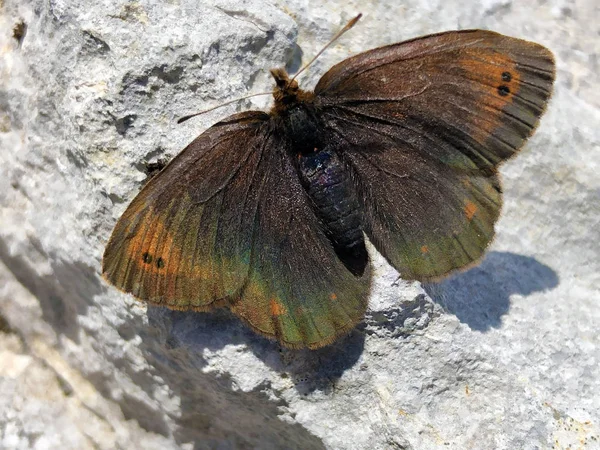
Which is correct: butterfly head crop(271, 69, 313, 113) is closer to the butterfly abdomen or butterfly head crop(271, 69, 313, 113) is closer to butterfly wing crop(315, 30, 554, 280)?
butterfly wing crop(315, 30, 554, 280)

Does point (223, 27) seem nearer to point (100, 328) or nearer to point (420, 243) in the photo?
point (420, 243)

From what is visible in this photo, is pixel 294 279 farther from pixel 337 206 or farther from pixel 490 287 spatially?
pixel 490 287

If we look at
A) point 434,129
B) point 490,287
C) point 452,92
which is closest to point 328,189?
point 434,129

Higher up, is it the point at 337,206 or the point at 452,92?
the point at 452,92

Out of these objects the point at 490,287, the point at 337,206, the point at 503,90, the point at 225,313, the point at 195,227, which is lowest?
the point at 490,287

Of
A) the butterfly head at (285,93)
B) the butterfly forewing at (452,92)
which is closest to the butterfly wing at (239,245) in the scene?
the butterfly head at (285,93)

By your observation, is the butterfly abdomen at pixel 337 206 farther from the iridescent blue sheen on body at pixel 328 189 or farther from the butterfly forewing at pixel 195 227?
the butterfly forewing at pixel 195 227

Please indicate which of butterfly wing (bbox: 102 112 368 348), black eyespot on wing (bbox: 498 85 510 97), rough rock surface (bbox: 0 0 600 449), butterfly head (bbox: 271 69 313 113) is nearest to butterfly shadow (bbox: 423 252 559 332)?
rough rock surface (bbox: 0 0 600 449)
